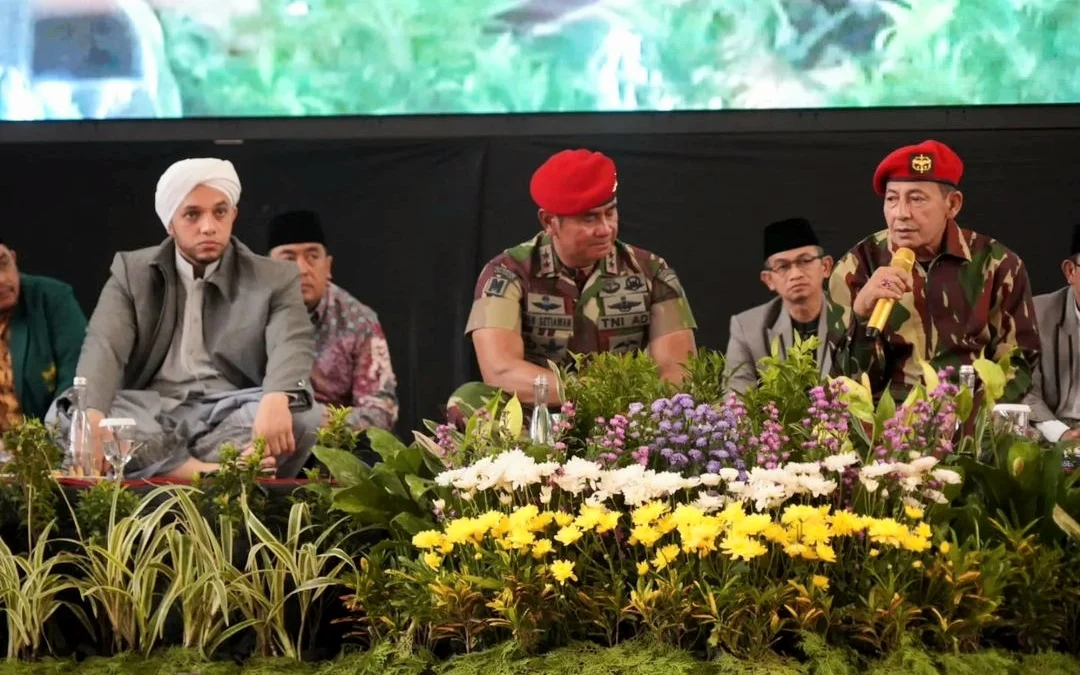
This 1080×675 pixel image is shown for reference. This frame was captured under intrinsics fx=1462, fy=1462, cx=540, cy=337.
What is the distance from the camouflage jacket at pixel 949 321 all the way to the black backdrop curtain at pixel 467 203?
85cm

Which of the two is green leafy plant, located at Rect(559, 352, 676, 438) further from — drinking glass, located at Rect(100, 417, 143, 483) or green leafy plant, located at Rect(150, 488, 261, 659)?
drinking glass, located at Rect(100, 417, 143, 483)

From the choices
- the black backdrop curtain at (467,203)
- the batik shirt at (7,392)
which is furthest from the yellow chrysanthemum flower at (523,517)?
the batik shirt at (7,392)

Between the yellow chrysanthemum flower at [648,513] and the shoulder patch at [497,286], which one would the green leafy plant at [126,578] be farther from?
the shoulder patch at [497,286]

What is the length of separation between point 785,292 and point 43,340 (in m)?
2.68

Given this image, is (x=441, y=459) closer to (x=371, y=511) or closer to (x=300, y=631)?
(x=371, y=511)

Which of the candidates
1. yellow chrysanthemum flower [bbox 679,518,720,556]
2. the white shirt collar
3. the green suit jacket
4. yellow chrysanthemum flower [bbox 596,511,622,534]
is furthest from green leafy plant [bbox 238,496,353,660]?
the green suit jacket

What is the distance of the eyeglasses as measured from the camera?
17.5ft

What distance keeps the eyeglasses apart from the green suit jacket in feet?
8.31

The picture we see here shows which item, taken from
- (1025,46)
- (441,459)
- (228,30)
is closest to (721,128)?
(1025,46)

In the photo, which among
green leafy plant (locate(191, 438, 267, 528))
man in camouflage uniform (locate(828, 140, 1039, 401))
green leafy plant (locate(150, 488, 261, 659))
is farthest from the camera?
man in camouflage uniform (locate(828, 140, 1039, 401))

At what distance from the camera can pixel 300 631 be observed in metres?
2.33

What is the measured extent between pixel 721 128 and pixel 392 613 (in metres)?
3.51

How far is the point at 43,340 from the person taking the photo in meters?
5.25

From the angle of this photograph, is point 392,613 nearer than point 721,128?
Yes
